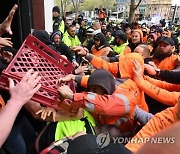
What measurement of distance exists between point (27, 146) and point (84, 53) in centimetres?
165

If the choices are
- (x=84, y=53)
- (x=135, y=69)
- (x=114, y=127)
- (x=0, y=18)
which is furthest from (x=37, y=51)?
(x=0, y=18)

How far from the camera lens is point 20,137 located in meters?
2.22

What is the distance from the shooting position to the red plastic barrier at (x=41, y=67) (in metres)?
1.65

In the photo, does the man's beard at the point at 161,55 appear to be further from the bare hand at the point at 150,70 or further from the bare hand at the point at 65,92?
the bare hand at the point at 65,92

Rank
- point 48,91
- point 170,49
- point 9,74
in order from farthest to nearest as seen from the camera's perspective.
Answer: point 170,49, point 48,91, point 9,74

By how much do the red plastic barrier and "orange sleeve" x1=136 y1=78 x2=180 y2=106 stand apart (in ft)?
2.71

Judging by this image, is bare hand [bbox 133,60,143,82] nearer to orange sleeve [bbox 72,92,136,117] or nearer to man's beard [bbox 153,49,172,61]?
orange sleeve [bbox 72,92,136,117]

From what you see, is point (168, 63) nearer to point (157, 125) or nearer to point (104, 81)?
point (104, 81)

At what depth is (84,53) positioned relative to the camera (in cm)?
359

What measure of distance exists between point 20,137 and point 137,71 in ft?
3.88

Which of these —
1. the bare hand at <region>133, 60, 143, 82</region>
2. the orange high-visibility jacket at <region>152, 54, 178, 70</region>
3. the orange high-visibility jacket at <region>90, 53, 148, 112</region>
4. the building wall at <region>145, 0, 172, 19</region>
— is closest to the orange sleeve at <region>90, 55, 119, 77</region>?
Result: the orange high-visibility jacket at <region>90, 53, 148, 112</region>

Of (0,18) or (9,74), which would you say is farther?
(0,18)

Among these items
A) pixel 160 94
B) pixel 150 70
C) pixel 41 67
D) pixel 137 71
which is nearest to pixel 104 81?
pixel 41 67

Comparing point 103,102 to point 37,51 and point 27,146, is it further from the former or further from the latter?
point 27,146
